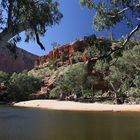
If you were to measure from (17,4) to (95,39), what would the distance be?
343cm

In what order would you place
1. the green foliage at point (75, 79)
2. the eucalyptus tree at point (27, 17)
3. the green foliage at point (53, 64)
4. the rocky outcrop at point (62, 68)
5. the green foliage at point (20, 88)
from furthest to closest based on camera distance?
the green foliage at point (53, 64), the green foliage at point (20, 88), the rocky outcrop at point (62, 68), the green foliage at point (75, 79), the eucalyptus tree at point (27, 17)

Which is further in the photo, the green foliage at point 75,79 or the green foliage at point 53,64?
the green foliage at point 53,64

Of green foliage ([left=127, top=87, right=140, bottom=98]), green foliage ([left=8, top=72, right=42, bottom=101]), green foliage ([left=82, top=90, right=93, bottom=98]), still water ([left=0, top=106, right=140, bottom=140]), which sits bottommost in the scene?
still water ([left=0, top=106, right=140, bottom=140])

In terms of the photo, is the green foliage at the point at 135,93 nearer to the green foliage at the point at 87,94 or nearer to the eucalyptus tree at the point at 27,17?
the green foliage at the point at 87,94

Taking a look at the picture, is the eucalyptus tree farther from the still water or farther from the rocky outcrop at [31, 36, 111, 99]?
the rocky outcrop at [31, 36, 111, 99]

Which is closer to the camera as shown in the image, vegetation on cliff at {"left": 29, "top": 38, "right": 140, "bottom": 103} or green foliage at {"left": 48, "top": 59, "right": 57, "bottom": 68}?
vegetation on cliff at {"left": 29, "top": 38, "right": 140, "bottom": 103}

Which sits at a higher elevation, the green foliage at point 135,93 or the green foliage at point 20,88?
the green foliage at point 20,88

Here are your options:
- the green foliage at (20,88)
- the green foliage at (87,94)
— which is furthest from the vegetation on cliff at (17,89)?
the green foliage at (87,94)

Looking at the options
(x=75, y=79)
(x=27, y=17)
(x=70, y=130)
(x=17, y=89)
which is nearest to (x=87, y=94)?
(x=75, y=79)

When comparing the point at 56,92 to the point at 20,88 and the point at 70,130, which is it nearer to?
the point at 20,88

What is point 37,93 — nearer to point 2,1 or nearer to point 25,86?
point 25,86

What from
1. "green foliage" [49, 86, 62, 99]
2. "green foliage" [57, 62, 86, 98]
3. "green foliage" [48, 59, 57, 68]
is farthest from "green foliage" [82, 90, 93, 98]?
"green foliage" [48, 59, 57, 68]

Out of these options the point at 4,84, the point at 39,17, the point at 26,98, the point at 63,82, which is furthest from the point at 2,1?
the point at 4,84

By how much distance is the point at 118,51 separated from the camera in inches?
567
